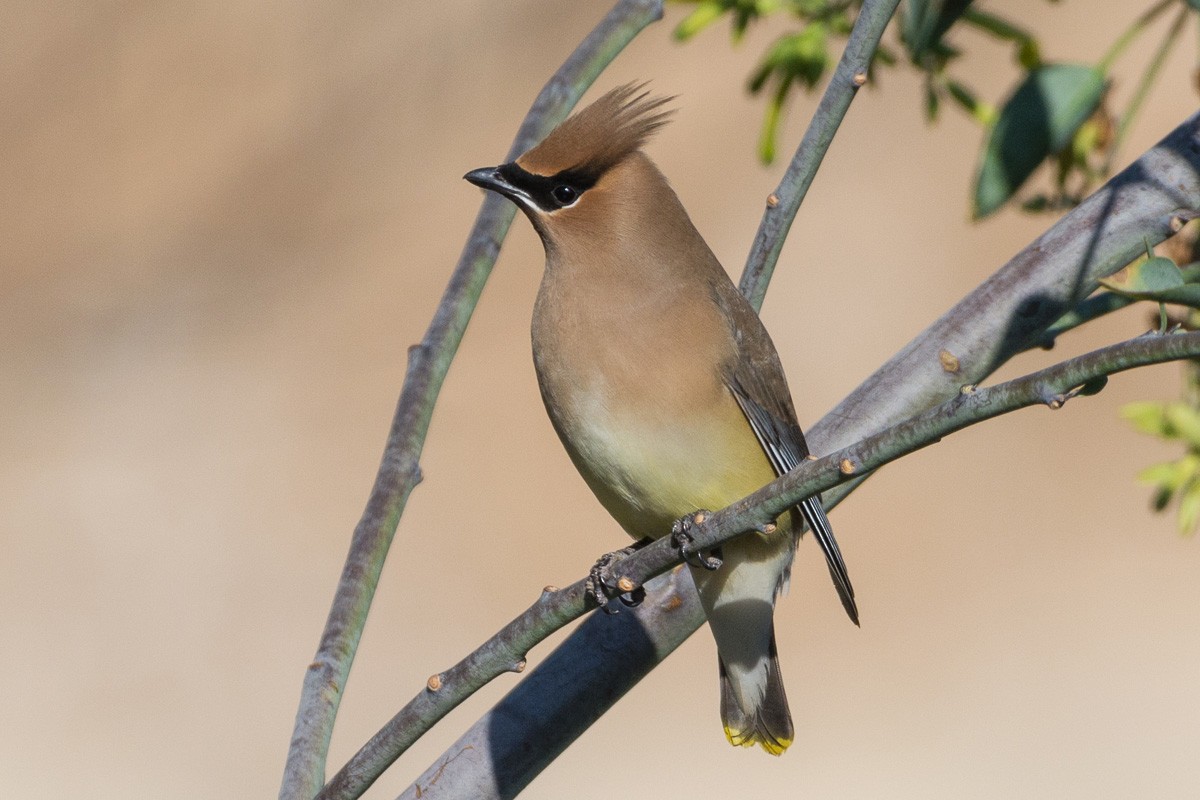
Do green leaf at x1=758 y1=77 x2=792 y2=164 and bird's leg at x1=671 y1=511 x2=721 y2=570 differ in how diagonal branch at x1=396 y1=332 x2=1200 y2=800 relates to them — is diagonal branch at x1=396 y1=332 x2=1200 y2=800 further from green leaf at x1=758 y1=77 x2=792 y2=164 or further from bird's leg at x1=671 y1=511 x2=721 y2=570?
green leaf at x1=758 y1=77 x2=792 y2=164

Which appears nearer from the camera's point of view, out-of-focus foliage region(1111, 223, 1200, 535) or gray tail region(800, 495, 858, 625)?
out-of-focus foliage region(1111, 223, 1200, 535)

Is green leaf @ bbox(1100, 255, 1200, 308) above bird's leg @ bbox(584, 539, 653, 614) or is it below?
below

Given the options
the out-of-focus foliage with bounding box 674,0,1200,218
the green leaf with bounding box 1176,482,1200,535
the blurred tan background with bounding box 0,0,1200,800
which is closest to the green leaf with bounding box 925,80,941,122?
the out-of-focus foliage with bounding box 674,0,1200,218

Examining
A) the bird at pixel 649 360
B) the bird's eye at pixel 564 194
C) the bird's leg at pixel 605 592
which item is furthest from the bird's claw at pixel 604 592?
the bird's eye at pixel 564 194

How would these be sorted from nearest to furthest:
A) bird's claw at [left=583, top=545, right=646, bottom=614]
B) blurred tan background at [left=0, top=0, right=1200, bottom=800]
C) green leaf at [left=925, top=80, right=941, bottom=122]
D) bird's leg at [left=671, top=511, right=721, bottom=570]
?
bird's leg at [left=671, top=511, right=721, bottom=570] → bird's claw at [left=583, top=545, right=646, bottom=614] → green leaf at [left=925, top=80, right=941, bottom=122] → blurred tan background at [left=0, top=0, right=1200, bottom=800]

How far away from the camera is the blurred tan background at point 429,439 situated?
22.1 feet

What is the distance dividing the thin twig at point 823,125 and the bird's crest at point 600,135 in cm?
42

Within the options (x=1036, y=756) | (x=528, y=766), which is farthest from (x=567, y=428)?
(x=1036, y=756)

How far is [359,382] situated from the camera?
855 cm

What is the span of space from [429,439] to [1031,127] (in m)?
5.81

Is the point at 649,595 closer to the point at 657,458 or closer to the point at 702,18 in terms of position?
the point at 657,458

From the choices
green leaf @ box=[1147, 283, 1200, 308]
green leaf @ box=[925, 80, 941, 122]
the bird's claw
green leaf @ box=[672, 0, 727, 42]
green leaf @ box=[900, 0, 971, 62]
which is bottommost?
green leaf @ box=[1147, 283, 1200, 308]

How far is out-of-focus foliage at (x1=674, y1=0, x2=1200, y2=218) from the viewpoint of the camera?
2.39 metres

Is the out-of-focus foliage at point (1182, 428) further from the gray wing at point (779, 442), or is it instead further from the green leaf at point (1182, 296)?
the gray wing at point (779, 442)
